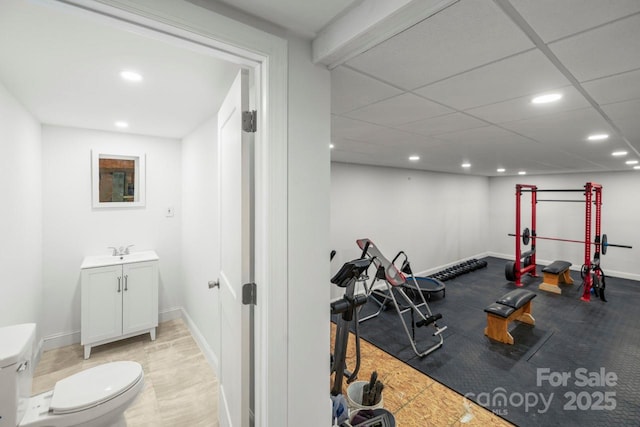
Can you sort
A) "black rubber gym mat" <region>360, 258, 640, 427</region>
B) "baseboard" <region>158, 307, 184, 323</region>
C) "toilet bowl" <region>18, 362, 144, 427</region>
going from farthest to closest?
"baseboard" <region>158, 307, 184, 323</region> → "black rubber gym mat" <region>360, 258, 640, 427</region> → "toilet bowl" <region>18, 362, 144, 427</region>

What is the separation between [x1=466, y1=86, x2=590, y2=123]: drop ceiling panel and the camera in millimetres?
1634

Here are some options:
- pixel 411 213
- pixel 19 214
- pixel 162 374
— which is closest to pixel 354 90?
pixel 19 214

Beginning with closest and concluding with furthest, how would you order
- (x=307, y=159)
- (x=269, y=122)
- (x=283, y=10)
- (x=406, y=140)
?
(x=283, y=10) → (x=269, y=122) → (x=307, y=159) → (x=406, y=140)

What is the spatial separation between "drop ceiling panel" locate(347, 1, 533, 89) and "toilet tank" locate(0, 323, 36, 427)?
2.19 meters

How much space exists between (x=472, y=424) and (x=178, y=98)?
10.8 ft

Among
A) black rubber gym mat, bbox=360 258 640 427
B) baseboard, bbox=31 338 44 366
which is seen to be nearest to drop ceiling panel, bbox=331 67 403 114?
black rubber gym mat, bbox=360 258 640 427

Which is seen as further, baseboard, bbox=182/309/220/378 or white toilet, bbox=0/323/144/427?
baseboard, bbox=182/309/220/378

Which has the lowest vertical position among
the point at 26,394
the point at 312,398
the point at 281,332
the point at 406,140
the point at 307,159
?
the point at 26,394

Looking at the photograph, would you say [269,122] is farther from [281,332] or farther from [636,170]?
[636,170]

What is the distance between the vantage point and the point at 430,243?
247 inches

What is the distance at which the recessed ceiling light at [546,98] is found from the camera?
1.61 metres

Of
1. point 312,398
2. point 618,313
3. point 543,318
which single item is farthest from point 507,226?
point 312,398

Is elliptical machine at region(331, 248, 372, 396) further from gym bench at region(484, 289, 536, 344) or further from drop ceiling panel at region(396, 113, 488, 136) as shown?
gym bench at region(484, 289, 536, 344)

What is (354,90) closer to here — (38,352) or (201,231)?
(201,231)
